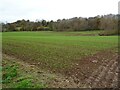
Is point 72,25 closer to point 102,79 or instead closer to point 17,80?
point 102,79

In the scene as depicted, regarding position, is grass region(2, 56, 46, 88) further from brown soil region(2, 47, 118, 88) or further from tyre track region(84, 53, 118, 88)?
tyre track region(84, 53, 118, 88)

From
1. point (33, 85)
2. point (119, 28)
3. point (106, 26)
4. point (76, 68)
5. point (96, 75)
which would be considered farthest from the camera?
point (106, 26)

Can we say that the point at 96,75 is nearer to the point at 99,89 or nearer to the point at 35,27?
the point at 99,89

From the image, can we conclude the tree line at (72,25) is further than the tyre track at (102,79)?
Yes

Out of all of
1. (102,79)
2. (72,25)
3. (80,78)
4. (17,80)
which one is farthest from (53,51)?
(72,25)

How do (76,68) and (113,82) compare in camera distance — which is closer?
(113,82)

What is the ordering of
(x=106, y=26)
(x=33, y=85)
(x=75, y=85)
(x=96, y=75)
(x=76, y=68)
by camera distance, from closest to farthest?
(x=33, y=85)
(x=75, y=85)
(x=96, y=75)
(x=76, y=68)
(x=106, y=26)

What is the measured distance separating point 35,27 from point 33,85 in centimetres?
9438

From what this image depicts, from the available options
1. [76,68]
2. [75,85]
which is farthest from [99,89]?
[76,68]

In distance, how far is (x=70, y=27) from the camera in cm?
10181

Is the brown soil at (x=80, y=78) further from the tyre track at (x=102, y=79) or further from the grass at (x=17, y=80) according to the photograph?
the grass at (x=17, y=80)

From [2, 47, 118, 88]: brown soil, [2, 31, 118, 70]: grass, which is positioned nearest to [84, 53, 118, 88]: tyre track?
[2, 47, 118, 88]: brown soil

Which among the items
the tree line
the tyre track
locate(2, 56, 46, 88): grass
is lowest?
the tyre track

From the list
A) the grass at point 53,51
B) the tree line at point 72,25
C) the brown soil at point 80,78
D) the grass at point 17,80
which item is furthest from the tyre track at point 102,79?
the tree line at point 72,25
